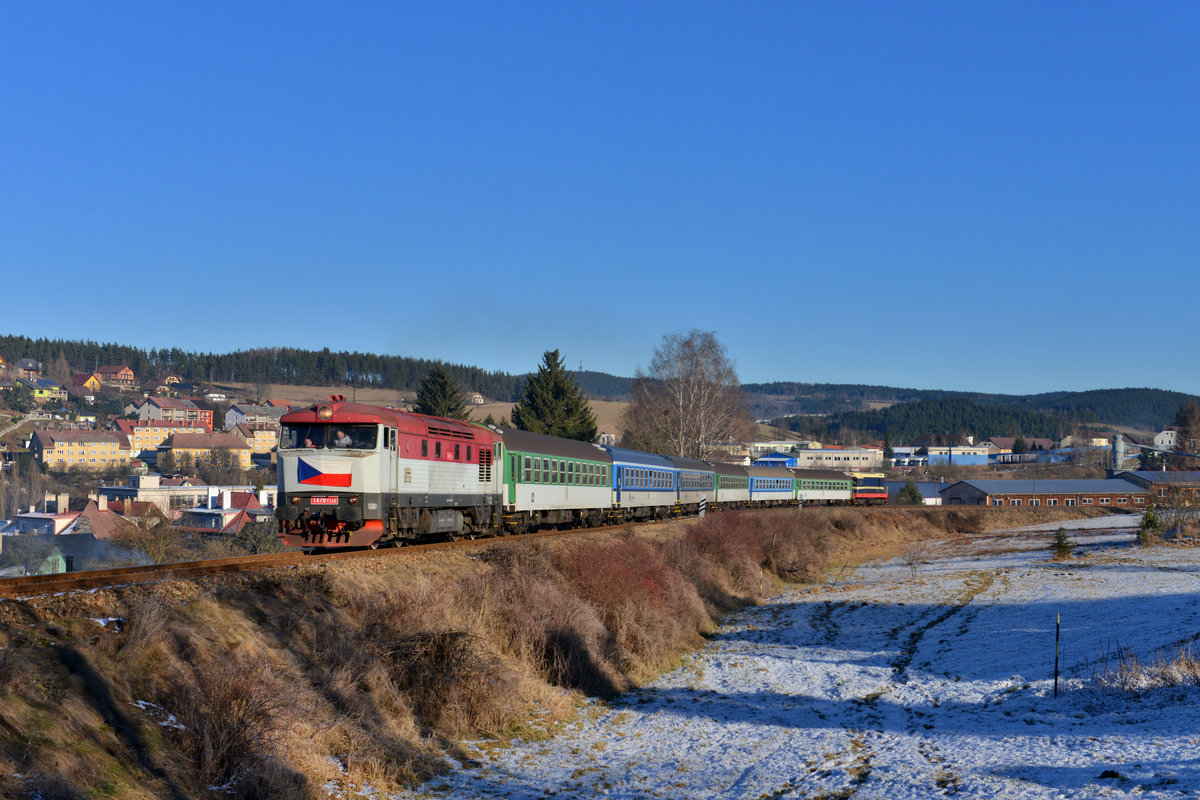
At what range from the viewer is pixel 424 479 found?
80.6 ft

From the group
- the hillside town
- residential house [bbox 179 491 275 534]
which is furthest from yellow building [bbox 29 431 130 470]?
residential house [bbox 179 491 275 534]

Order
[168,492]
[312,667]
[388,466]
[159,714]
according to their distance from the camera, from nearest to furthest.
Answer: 1. [159,714]
2. [312,667]
3. [388,466]
4. [168,492]

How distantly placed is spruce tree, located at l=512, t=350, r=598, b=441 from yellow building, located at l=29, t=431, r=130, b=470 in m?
95.7

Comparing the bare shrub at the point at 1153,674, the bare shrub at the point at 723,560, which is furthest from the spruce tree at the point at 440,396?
the bare shrub at the point at 1153,674

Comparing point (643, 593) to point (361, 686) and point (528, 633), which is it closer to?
point (528, 633)

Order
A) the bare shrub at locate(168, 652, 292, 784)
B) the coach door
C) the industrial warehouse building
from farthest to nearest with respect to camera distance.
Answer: the industrial warehouse building
the coach door
the bare shrub at locate(168, 652, 292, 784)

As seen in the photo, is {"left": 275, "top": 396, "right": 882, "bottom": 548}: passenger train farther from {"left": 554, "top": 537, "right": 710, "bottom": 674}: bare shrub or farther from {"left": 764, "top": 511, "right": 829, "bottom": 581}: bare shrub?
{"left": 764, "top": 511, "right": 829, "bottom": 581}: bare shrub

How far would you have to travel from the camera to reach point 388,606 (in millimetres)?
17609

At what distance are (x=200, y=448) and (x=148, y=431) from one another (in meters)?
34.6

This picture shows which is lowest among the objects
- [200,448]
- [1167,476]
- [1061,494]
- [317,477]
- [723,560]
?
[1061,494]

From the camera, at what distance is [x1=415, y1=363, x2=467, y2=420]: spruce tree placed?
253 feet

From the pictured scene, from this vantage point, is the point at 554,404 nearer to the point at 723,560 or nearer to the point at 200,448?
the point at 723,560

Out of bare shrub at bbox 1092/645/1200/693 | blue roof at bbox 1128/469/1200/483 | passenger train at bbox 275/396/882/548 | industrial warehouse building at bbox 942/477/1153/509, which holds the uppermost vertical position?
passenger train at bbox 275/396/882/548

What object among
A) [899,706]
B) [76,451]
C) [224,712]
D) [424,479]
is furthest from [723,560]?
[76,451]
